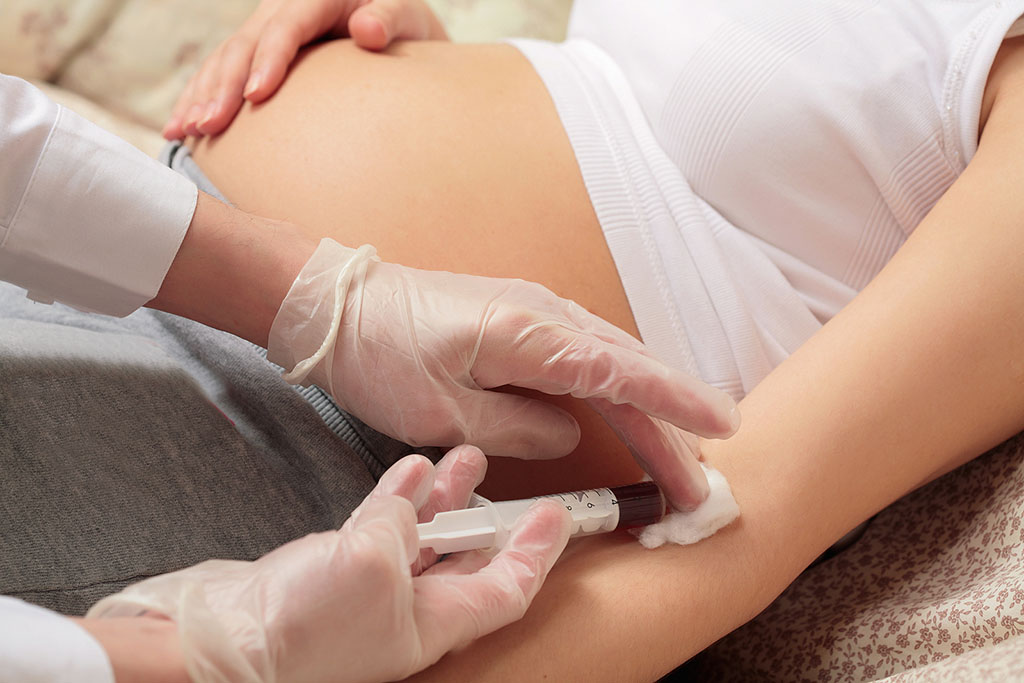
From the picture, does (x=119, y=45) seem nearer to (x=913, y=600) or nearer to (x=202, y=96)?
(x=202, y=96)

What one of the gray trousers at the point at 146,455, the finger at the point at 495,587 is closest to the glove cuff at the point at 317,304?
the gray trousers at the point at 146,455

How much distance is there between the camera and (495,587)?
57 cm

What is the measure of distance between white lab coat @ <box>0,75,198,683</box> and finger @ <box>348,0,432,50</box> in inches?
15.9

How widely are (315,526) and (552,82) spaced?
0.58 metres

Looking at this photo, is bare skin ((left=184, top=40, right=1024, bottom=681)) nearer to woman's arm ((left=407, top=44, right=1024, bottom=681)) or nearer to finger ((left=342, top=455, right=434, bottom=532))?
woman's arm ((left=407, top=44, right=1024, bottom=681))

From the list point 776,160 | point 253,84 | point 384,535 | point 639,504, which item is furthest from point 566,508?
point 253,84

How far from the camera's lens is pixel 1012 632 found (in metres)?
0.66

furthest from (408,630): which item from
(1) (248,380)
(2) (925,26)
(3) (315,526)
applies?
(2) (925,26)

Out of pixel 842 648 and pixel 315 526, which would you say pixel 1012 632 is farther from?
pixel 315 526

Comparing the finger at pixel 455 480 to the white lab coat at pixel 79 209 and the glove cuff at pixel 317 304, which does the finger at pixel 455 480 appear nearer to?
the glove cuff at pixel 317 304

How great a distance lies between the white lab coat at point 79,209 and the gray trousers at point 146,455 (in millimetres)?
92

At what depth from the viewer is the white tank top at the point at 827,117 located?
0.83 m

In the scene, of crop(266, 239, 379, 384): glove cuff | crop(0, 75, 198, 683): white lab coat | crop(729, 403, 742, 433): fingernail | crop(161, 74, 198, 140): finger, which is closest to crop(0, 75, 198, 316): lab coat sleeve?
crop(0, 75, 198, 683): white lab coat

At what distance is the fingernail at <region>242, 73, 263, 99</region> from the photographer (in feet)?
3.20
